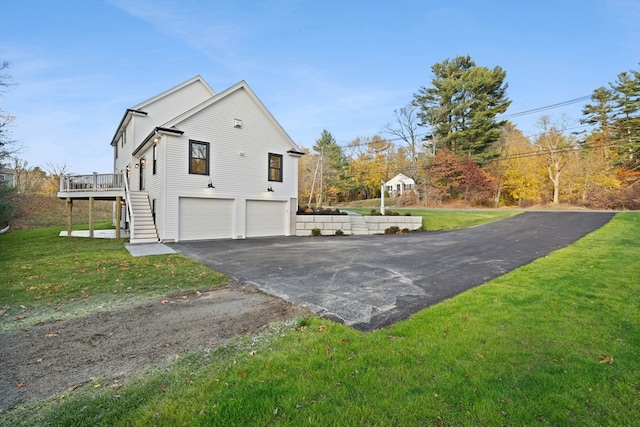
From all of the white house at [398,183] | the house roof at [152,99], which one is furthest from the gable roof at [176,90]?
the white house at [398,183]

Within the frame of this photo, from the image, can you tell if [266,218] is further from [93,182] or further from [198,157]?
[93,182]

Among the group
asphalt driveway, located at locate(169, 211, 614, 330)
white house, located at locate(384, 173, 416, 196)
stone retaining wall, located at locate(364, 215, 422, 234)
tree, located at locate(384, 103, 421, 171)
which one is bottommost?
asphalt driveway, located at locate(169, 211, 614, 330)

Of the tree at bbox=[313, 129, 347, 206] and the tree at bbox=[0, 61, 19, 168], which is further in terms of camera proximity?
the tree at bbox=[313, 129, 347, 206]

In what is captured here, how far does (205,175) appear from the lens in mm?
13719

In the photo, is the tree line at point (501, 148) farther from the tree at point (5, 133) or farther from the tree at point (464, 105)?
the tree at point (5, 133)

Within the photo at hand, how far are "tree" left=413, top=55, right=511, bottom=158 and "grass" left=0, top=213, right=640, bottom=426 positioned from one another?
34260 millimetres

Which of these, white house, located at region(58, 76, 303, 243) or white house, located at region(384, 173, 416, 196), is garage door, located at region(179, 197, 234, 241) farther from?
white house, located at region(384, 173, 416, 196)

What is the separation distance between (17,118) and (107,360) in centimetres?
2370

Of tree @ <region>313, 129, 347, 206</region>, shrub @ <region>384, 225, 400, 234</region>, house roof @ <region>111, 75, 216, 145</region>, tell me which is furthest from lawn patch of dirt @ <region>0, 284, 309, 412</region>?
tree @ <region>313, 129, 347, 206</region>

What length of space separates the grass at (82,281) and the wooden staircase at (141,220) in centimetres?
292

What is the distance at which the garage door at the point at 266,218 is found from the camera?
15.1 m

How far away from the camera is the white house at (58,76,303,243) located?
42.4 feet

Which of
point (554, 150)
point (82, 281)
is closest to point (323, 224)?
point (82, 281)

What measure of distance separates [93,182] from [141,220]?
412 centimetres
